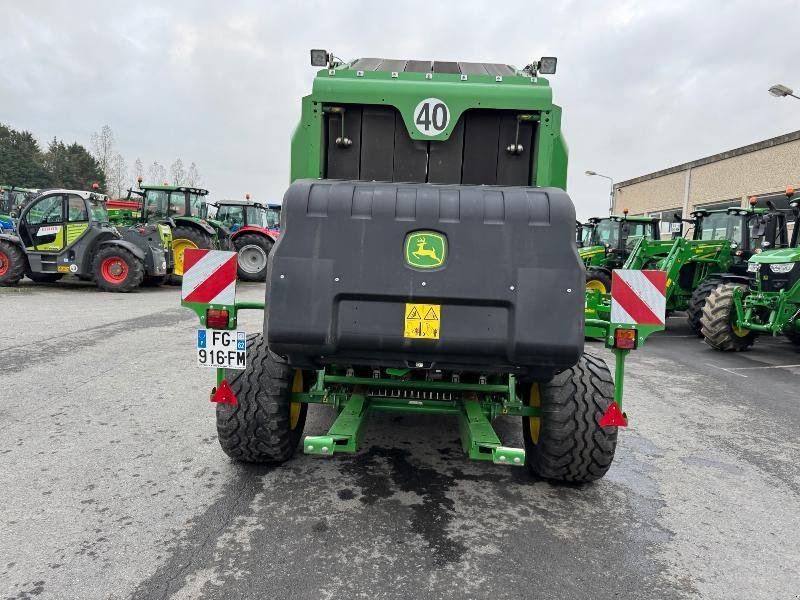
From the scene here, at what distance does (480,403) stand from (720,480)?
71.4 inches

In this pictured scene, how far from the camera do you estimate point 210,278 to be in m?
3.30

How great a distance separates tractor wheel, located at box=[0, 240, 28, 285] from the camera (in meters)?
13.1

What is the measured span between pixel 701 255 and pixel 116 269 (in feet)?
42.8

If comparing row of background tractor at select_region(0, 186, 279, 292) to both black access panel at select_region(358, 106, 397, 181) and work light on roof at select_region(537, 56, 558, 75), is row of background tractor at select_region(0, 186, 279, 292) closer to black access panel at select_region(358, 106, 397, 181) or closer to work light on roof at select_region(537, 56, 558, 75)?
black access panel at select_region(358, 106, 397, 181)

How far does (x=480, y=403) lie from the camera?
3656 mm

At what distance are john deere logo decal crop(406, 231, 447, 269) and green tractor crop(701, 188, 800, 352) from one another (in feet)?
25.9

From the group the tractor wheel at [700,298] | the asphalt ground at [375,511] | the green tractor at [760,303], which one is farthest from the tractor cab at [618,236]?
the asphalt ground at [375,511]

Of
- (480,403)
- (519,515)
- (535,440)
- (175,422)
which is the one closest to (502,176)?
(480,403)

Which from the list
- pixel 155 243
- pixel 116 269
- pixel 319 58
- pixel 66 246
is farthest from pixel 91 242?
pixel 319 58

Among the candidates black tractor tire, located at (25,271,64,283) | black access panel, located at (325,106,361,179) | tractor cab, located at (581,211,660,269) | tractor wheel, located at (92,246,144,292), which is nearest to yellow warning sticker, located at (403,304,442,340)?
black access panel, located at (325,106,361,179)

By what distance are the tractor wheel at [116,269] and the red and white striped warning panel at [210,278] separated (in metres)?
11.1

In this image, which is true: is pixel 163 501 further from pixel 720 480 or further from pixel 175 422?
pixel 720 480

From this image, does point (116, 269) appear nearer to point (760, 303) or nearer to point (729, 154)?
point (760, 303)

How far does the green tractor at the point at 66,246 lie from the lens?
42.6ft
